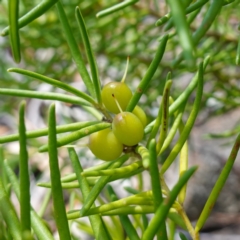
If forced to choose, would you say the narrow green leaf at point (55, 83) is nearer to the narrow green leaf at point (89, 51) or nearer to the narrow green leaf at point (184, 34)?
the narrow green leaf at point (89, 51)

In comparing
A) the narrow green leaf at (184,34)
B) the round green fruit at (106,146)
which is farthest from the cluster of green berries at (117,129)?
the narrow green leaf at (184,34)

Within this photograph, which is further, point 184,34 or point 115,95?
point 115,95

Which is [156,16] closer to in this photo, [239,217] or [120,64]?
[120,64]

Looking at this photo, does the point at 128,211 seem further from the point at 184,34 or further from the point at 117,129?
the point at 184,34

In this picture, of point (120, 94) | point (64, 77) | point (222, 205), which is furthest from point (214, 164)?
point (120, 94)

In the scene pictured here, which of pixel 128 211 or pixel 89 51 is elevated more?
pixel 89 51

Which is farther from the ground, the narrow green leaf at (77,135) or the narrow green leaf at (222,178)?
the narrow green leaf at (77,135)

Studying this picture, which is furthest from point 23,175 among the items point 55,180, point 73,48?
point 73,48
